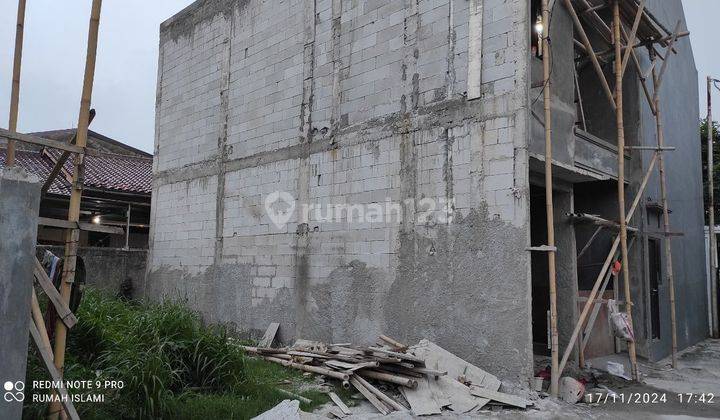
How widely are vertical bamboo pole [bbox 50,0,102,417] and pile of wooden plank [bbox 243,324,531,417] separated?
2.65 meters

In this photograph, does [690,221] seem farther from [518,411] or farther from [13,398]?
[13,398]

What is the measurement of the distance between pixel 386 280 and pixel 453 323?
1216mm

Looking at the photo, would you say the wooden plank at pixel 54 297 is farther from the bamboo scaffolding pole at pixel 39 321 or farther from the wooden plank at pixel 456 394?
the wooden plank at pixel 456 394

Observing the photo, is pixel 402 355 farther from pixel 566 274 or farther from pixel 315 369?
pixel 566 274

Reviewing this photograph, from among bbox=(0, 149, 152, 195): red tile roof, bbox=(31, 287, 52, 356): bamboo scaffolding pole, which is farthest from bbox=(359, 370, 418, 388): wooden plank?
bbox=(0, 149, 152, 195): red tile roof

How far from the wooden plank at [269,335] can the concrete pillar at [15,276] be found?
4.98m

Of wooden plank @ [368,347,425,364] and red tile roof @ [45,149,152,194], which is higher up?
red tile roof @ [45,149,152,194]

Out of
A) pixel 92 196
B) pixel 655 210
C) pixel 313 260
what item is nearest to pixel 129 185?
pixel 92 196

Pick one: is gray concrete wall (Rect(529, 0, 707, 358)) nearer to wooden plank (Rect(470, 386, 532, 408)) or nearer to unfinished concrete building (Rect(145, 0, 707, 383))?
unfinished concrete building (Rect(145, 0, 707, 383))

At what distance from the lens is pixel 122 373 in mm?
4727

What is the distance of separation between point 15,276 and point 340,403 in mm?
3256

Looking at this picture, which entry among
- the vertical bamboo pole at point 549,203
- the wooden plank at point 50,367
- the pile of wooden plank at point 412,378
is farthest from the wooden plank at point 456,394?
the wooden plank at point 50,367

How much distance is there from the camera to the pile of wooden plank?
555cm

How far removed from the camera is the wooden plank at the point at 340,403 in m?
5.33
